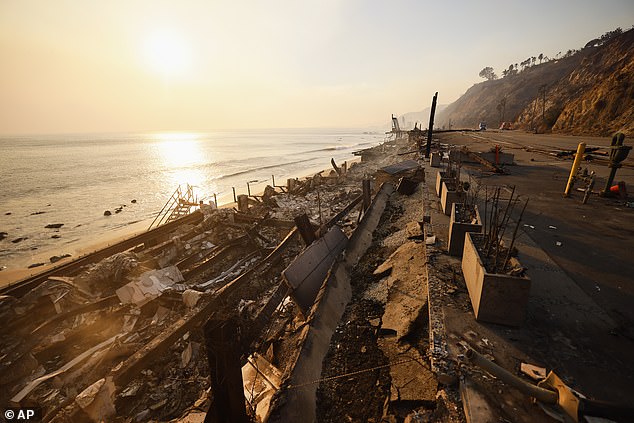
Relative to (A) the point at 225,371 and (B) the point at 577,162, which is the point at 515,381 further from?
(B) the point at 577,162

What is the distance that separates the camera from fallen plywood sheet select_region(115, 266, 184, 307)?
26.7 feet

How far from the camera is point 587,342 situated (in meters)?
3.26

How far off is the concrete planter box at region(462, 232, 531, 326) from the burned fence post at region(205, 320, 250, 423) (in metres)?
3.29

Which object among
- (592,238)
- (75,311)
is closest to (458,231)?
(592,238)

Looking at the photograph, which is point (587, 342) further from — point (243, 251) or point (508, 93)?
point (508, 93)

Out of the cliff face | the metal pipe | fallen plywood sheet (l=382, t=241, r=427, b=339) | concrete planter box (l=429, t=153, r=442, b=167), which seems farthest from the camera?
the cliff face

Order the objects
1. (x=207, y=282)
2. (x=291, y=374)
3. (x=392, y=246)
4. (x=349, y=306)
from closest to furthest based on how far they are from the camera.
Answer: (x=291, y=374) < (x=349, y=306) < (x=392, y=246) < (x=207, y=282)

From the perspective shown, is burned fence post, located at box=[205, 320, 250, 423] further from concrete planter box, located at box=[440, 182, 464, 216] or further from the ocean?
the ocean

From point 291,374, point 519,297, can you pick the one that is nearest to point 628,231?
point 519,297

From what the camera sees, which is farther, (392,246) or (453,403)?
(392,246)

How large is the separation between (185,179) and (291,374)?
45.1 meters

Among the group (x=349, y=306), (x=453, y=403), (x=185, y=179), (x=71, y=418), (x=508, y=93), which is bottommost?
(x=185, y=179)

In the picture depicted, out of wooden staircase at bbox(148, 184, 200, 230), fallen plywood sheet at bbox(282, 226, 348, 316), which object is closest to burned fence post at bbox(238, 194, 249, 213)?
wooden staircase at bbox(148, 184, 200, 230)

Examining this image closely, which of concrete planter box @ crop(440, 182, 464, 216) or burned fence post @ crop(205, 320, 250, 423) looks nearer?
burned fence post @ crop(205, 320, 250, 423)
